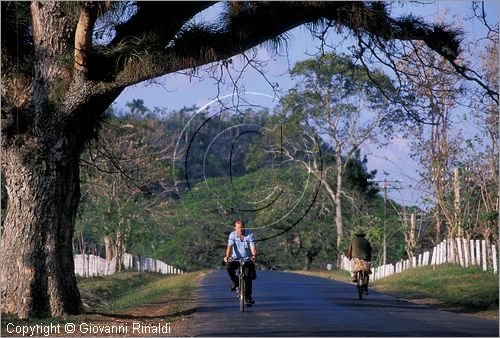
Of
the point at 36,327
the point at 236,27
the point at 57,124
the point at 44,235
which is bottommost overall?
the point at 36,327

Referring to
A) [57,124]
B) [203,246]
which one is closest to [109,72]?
[57,124]

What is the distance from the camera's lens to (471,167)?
122 feet

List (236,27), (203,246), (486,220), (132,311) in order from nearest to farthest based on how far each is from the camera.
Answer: (236,27) → (132,311) → (486,220) → (203,246)

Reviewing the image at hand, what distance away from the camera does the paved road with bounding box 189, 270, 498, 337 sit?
49.3 feet

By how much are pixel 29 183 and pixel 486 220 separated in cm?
2002

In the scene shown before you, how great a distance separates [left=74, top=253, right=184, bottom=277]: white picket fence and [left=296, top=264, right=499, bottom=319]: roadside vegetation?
509 inches

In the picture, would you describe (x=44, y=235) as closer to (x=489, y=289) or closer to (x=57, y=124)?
(x=57, y=124)

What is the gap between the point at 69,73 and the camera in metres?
18.1

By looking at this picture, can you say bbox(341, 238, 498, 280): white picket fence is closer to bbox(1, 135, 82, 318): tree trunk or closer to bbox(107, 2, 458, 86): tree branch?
bbox(107, 2, 458, 86): tree branch

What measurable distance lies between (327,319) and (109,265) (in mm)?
32962

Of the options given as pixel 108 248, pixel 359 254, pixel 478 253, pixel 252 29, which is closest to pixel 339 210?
pixel 108 248

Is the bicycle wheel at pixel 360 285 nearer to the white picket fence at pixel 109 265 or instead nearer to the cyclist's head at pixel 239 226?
the cyclist's head at pixel 239 226

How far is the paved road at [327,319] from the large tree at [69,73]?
9.37 ft

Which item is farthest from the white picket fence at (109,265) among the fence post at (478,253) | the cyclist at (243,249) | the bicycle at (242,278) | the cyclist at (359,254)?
the bicycle at (242,278)
